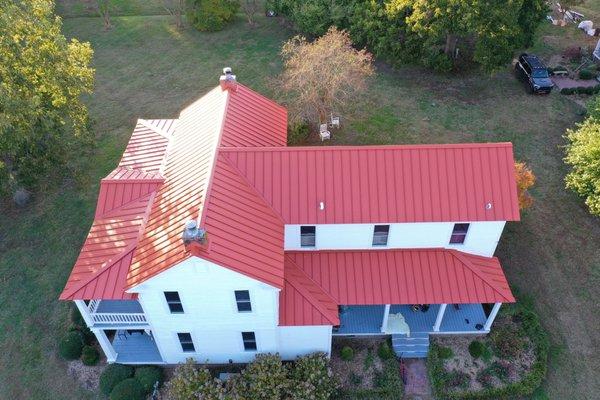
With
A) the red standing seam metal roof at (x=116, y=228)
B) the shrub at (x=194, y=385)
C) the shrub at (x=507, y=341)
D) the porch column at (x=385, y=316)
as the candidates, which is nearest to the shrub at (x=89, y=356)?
the red standing seam metal roof at (x=116, y=228)

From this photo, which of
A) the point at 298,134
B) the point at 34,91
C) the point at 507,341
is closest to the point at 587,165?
the point at 507,341

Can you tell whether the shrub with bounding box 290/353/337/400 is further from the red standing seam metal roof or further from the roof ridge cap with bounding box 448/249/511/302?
the red standing seam metal roof

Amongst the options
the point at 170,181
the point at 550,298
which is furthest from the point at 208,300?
the point at 550,298

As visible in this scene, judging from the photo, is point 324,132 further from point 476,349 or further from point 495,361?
point 495,361

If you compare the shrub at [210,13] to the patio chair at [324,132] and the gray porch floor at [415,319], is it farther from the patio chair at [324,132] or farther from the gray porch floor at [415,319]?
the gray porch floor at [415,319]

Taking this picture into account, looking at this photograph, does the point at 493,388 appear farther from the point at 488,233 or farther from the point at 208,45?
the point at 208,45

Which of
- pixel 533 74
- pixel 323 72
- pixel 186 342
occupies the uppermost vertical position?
pixel 323 72

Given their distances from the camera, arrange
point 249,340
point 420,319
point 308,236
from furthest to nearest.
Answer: point 420,319 < point 308,236 < point 249,340

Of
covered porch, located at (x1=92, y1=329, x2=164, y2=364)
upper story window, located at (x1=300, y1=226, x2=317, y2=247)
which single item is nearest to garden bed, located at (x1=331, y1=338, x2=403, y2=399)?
upper story window, located at (x1=300, y1=226, x2=317, y2=247)
